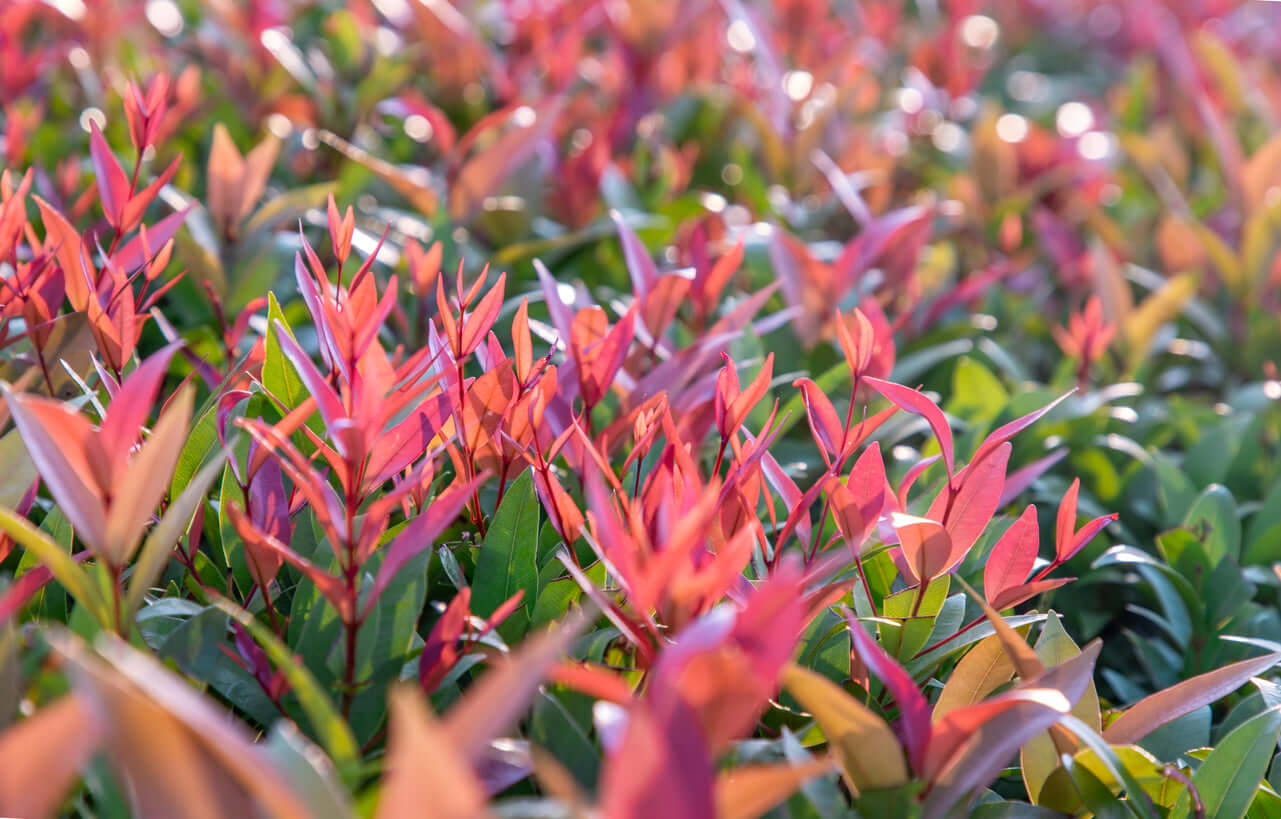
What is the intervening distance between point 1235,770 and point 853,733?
0.42 m

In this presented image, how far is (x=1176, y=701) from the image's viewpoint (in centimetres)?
102

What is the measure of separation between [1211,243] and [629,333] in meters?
1.57

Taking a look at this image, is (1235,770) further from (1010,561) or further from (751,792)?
(751,792)

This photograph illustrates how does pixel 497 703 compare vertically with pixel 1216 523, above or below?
above

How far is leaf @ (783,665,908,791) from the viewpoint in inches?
31.5

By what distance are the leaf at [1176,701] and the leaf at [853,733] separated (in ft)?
0.92

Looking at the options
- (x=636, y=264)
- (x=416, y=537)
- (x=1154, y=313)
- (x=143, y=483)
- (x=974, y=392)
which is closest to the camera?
(x=143, y=483)

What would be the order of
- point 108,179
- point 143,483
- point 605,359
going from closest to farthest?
point 143,483, point 605,359, point 108,179

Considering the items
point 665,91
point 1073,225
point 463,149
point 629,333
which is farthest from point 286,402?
point 1073,225

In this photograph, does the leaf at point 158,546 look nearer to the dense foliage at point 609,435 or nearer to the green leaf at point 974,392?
the dense foliage at point 609,435

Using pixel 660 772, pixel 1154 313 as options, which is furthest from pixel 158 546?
pixel 1154 313

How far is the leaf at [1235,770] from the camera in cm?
99

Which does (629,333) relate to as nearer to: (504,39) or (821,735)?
(821,735)

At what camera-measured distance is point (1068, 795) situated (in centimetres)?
102
